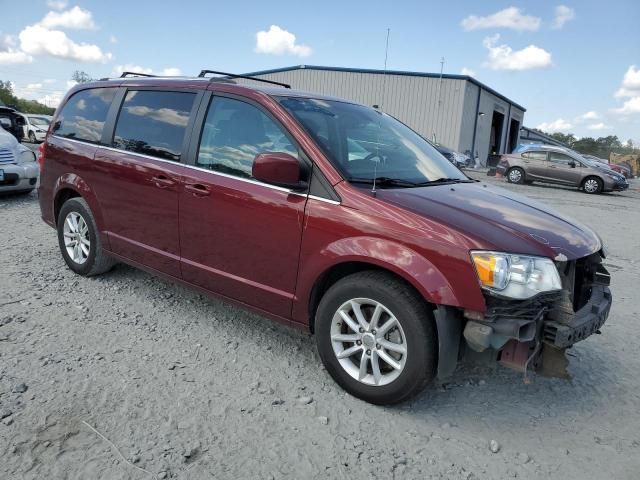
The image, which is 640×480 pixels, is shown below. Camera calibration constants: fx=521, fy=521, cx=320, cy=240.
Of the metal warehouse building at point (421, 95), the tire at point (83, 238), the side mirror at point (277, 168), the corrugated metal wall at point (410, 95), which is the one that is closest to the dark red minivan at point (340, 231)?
the side mirror at point (277, 168)

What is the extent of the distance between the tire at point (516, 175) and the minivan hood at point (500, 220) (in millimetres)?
18501

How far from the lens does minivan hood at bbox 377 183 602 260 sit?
2.75 meters

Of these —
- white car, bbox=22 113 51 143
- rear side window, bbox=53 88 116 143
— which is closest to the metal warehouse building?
white car, bbox=22 113 51 143

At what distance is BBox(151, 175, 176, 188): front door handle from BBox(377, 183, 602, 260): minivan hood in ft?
5.37

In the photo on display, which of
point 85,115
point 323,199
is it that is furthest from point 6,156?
point 323,199

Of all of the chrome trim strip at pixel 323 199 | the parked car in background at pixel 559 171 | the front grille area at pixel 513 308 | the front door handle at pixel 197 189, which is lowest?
the front grille area at pixel 513 308

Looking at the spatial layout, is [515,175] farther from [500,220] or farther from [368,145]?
[500,220]

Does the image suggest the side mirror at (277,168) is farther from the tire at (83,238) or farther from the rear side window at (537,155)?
the rear side window at (537,155)

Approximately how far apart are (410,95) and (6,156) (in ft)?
87.1

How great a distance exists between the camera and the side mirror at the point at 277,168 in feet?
9.92

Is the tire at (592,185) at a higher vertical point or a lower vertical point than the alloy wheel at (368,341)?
higher

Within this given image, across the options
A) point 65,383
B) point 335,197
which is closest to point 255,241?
point 335,197

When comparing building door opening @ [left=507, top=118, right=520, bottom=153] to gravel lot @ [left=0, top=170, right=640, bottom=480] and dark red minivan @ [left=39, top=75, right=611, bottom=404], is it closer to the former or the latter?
gravel lot @ [left=0, top=170, right=640, bottom=480]

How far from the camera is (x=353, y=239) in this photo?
2953mm
